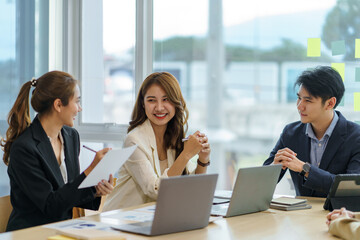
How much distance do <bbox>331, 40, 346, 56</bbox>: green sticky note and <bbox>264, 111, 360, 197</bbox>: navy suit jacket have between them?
631mm

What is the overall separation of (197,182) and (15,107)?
1.20m

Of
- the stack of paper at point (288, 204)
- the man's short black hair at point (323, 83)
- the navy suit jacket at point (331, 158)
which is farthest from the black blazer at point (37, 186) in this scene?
the man's short black hair at point (323, 83)

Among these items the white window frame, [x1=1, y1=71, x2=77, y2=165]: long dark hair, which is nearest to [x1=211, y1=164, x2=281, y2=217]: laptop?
[x1=1, y1=71, x2=77, y2=165]: long dark hair

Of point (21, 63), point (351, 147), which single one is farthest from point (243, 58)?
point (21, 63)

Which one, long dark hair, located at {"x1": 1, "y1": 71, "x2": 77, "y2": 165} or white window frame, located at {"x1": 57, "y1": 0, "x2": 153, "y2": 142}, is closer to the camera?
long dark hair, located at {"x1": 1, "y1": 71, "x2": 77, "y2": 165}

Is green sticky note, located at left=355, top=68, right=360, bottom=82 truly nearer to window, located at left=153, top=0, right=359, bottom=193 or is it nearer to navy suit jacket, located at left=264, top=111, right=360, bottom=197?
window, located at left=153, top=0, right=359, bottom=193

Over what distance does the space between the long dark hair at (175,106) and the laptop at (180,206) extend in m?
1.01

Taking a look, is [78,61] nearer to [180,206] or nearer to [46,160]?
[46,160]

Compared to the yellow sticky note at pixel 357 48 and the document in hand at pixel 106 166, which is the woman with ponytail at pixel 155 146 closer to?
the document in hand at pixel 106 166

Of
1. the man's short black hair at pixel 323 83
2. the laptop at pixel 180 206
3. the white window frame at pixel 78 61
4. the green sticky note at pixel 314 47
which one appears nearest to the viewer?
the laptop at pixel 180 206

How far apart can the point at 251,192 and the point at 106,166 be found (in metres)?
0.63

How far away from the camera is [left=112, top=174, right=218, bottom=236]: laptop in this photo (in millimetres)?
1744

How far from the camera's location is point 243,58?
3.85 metres

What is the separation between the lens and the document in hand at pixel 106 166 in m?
2.08
